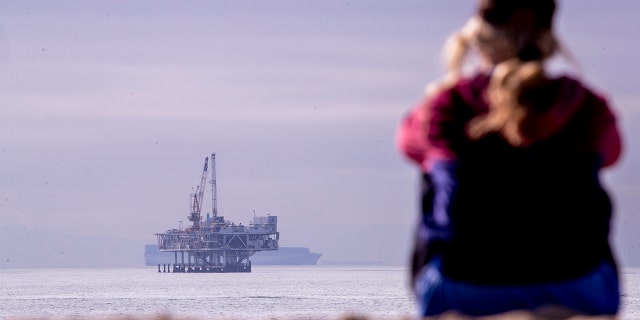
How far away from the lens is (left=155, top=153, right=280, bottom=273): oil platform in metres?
174

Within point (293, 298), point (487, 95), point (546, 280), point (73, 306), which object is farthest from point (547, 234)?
point (293, 298)

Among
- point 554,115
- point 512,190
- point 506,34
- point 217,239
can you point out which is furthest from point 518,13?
point 217,239

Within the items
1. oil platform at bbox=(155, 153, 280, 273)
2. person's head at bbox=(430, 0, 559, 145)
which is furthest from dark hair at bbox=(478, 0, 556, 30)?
oil platform at bbox=(155, 153, 280, 273)

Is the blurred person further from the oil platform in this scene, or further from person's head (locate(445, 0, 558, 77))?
the oil platform

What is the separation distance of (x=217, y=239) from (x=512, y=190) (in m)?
175

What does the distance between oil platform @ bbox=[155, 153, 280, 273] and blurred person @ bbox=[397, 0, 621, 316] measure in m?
166

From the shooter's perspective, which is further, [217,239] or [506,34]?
[217,239]

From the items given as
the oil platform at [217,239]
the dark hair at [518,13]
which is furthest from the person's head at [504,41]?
the oil platform at [217,239]

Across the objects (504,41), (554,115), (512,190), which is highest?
(504,41)

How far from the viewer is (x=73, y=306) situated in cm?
8344

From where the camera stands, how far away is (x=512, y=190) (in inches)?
148

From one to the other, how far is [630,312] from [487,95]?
230ft

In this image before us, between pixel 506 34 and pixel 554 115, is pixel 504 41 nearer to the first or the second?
pixel 506 34

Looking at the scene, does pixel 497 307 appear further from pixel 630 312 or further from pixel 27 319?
pixel 630 312
